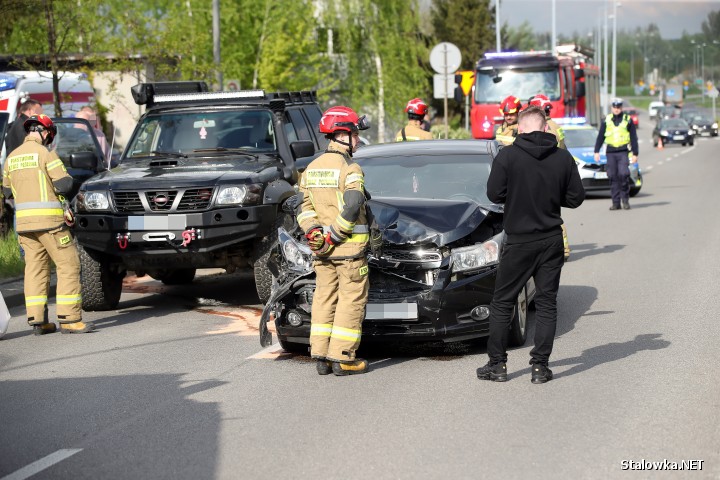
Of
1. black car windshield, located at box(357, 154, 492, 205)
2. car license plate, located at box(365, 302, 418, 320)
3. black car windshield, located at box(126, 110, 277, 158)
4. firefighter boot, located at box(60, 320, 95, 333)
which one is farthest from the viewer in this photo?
black car windshield, located at box(126, 110, 277, 158)

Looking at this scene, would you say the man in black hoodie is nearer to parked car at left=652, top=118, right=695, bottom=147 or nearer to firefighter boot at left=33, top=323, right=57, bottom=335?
firefighter boot at left=33, top=323, right=57, bottom=335

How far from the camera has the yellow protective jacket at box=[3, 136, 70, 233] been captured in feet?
35.0

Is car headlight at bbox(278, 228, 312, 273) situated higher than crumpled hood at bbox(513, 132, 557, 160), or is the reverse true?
crumpled hood at bbox(513, 132, 557, 160)

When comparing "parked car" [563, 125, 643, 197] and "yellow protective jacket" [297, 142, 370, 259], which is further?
"parked car" [563, 125, 643, 197]

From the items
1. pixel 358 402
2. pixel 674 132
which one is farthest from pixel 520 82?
pixel 674 132

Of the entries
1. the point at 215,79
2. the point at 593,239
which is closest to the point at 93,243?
the point at 593,239

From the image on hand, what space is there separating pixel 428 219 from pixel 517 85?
23.8 meters

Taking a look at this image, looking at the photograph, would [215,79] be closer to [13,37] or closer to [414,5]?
[13,37]

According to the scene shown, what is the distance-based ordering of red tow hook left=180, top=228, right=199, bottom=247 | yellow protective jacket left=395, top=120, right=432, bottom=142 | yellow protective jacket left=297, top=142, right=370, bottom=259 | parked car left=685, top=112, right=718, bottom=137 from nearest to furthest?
yellow protective jacket left=297, top=142, right=370, bottom=259 < red tow hook left=180, top=228, right=199, bottom=247 < yellow protective jacket left=395, top=120, right=432, bottom=142 < parked car left=685, top=112, right=718, bottom=137

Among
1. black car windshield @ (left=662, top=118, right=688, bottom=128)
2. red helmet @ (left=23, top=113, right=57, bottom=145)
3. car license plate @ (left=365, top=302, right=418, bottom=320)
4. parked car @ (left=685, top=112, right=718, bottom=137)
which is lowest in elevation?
parked car @ (left=685, top=112, right=718, bottom=137)

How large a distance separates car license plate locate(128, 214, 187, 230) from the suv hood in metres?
0.28

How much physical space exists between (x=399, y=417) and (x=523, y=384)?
3.88 feet

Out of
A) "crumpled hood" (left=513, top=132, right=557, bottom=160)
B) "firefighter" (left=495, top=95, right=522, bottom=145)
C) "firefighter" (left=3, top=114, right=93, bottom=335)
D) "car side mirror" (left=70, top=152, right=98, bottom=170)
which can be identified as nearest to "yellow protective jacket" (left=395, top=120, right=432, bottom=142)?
"firefighter" (left=495, top=95, right=522, bottom=145)

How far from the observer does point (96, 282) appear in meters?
11.8
